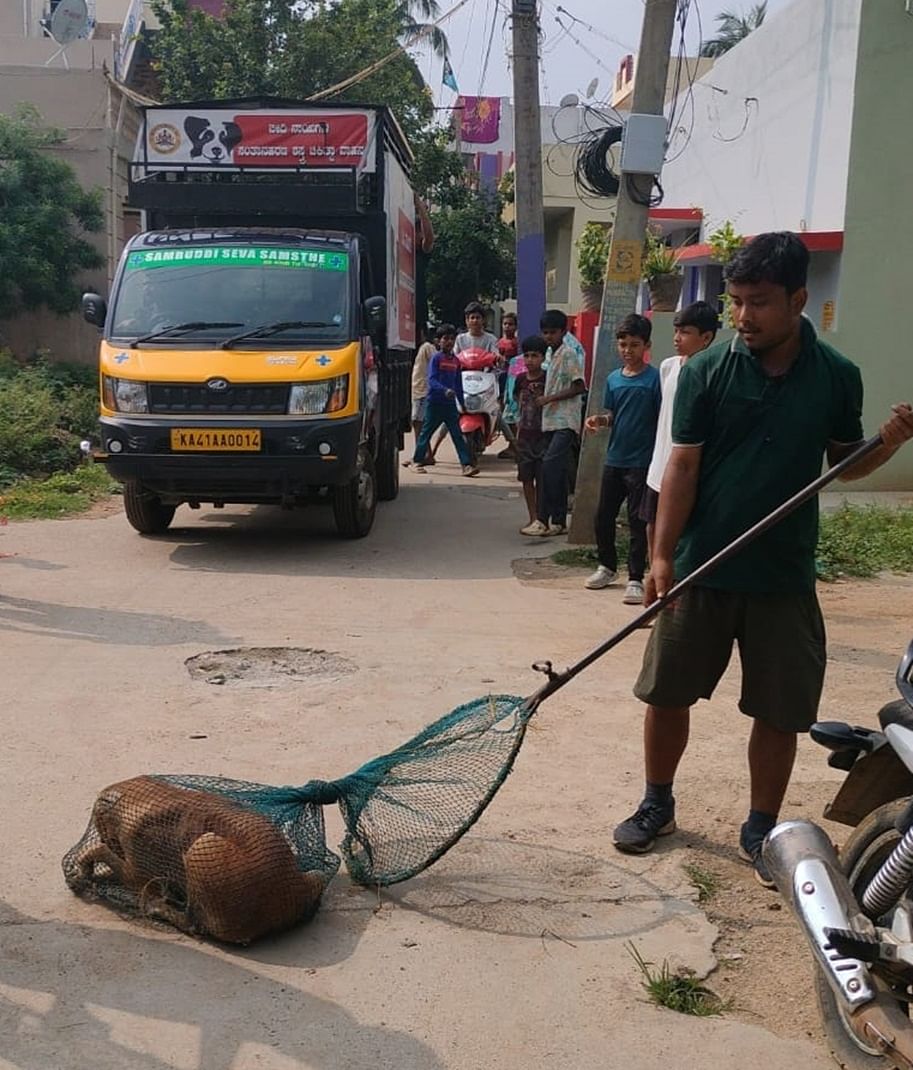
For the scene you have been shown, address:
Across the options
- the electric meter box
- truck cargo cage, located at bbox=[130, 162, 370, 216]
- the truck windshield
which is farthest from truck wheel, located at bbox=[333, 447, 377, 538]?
the electric meter box

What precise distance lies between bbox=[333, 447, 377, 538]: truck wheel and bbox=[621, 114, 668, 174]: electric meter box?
2.80 meters

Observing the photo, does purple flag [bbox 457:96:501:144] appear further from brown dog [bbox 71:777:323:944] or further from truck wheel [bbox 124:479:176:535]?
brown dog [bbox 71:777:323:944]

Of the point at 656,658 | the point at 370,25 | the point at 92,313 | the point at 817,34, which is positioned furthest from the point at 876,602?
the point at 370,25

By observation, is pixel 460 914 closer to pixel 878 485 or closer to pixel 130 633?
pixel 130 633

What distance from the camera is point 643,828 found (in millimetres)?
3791

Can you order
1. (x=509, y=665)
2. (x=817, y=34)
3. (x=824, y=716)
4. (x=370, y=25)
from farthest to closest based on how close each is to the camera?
(x=370, y=25) < (x=817, y=34) < (x=509, y=665) < (x=824, y=716)

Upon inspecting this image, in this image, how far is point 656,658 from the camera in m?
3.61

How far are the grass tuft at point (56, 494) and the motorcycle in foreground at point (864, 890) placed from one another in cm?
796

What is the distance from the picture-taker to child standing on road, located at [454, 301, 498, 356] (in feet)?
40.9

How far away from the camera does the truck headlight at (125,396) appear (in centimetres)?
793

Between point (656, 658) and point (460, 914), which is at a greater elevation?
point (656, 658)

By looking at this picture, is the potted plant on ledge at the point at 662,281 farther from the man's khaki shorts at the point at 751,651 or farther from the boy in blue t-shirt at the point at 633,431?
the man's khaki shorts at the point at 751,651

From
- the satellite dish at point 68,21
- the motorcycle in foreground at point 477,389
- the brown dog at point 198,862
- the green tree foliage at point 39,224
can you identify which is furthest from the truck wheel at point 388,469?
the satellite dish at point 68,21

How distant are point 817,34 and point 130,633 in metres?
9.89
